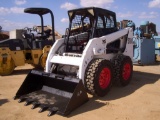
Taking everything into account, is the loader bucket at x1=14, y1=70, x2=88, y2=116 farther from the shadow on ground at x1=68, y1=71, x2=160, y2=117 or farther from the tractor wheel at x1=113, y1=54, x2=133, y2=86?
the tractor wheel at x1=113, y1=54, x2=133, y2=86

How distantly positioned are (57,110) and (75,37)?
104 inches

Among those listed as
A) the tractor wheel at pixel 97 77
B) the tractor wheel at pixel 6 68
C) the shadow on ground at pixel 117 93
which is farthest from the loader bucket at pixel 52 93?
the tractor wheel at pixel 6 68

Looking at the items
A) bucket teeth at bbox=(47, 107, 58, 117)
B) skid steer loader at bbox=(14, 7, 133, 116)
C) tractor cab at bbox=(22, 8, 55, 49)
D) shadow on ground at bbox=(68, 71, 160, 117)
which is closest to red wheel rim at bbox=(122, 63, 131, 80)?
skid steer loader at bbox=(14, 7, 133, 116)

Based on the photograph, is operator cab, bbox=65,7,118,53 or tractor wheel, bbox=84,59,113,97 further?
operator cab, bbox=65,7,118,53

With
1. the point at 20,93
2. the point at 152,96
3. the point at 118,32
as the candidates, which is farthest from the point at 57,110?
the point at 118,32

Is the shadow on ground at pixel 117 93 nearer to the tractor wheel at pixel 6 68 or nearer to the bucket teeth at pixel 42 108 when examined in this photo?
the bucket teeth at pixel 42 108

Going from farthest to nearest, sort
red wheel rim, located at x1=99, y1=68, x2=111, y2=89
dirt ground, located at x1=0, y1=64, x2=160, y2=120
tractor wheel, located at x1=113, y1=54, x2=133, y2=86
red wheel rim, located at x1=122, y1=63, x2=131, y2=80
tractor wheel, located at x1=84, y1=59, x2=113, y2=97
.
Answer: red wheel rim, located at x1=122, y1=63, x2=131, y2=80
tractor wheel, located at x1=113, y1=54, x2=133, y2=86
red wheel rim, located at x1=99, y1=68, x2=111, y2=89
tractor wheel, located at x1=84, y1=59, x2=113, y2=97
dirt ground, located at x1=0, y1=64, x2=160, y2=120

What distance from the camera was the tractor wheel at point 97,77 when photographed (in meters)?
4.93

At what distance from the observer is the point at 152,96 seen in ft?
17.4

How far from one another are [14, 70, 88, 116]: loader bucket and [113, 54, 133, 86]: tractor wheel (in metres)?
1.52

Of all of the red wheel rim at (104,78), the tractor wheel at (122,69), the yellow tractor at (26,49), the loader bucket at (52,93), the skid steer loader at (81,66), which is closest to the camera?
the loader bucket at (52,93)

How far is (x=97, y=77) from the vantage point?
4949 mm

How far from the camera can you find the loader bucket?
431cm

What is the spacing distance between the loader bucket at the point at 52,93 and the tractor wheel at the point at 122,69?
152 cm
